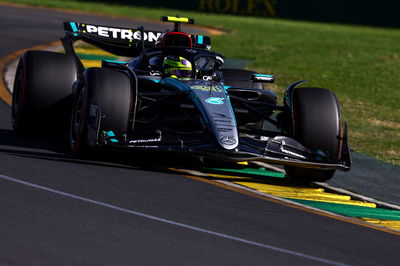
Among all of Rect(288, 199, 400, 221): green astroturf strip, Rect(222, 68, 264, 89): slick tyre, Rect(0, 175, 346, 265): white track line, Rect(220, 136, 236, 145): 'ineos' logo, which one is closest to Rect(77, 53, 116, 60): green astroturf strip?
Rect(222, 68, 264, 89): slick tyre

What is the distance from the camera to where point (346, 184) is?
1078 centimetres

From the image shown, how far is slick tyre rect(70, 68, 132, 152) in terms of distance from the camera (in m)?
9.79

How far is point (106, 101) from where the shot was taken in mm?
9789

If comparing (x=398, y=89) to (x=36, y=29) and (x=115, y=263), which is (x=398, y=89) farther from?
(x=115, y=263)

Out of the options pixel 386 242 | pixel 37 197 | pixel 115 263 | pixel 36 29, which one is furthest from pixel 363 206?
pixel 36 29

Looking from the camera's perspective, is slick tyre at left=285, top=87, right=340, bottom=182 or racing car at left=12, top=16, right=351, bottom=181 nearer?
racing car at left=12, top=16, right=351, bottom=181

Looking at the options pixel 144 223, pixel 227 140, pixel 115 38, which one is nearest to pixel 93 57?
pixel 115 38

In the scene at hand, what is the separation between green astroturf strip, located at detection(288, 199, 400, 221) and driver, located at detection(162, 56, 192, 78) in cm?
250

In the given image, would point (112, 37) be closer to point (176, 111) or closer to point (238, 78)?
point (238, 78)

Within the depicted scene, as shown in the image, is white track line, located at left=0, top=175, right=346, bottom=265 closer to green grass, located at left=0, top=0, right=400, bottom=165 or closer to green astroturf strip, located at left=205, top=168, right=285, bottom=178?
green astroturf strip, located at left=205, top=168, right=285, bottom=178

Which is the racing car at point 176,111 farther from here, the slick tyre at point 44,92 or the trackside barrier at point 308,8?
the trackside barrier at point 308,8

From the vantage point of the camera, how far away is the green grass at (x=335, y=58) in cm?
1578

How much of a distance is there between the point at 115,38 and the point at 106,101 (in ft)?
12.0

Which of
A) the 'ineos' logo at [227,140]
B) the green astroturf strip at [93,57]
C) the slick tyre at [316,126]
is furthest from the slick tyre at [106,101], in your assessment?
the green astroturf strip at [93,57]
